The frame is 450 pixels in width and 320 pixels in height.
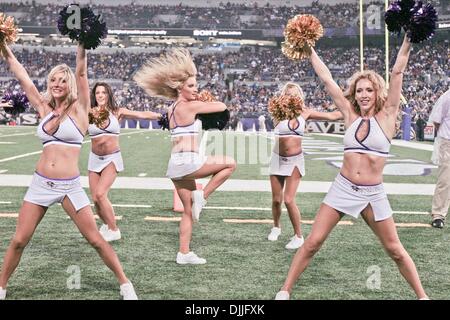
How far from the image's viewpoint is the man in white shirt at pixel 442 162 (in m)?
6.83

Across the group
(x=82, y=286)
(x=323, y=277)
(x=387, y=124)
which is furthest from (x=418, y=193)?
(x=82, y=286)

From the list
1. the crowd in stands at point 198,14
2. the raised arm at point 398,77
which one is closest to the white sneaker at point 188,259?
the raised arm at point 398,77

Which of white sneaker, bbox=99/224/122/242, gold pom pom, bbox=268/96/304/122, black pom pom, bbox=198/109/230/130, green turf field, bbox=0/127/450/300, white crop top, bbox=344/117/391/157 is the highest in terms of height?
gold pom pom, bbox=268/96/304/122

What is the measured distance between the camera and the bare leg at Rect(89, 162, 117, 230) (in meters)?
5.79

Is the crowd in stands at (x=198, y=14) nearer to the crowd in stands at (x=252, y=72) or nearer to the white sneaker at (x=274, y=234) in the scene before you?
the crowd in stands at (x=252, y=72)

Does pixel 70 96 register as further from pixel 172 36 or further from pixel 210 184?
pixel 172 36

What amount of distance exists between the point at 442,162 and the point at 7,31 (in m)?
5.50

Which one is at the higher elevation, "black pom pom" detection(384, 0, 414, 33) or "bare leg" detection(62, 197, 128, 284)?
"black pom pom" detection(384, 0, 414, 33)

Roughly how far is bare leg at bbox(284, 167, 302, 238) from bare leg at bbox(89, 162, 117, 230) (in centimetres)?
188

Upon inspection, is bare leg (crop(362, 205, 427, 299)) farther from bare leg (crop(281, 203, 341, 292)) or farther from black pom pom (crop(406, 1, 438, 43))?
black pom pom (crop(406, 1, 438, 43))

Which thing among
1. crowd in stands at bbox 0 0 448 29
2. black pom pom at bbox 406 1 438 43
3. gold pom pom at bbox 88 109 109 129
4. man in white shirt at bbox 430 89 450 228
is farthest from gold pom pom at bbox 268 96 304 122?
crowd in stands at bbox 0 0 448 29

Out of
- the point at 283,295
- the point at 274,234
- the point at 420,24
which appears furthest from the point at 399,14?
the point at 274,234

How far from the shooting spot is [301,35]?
3768mm

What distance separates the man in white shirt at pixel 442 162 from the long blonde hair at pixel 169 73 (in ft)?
12.1
